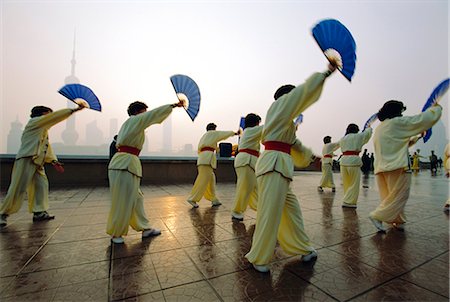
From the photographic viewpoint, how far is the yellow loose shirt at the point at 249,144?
4.45m

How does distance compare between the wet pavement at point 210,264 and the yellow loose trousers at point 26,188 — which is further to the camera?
the yellow loose trousers at point 26,188

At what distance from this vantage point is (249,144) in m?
4.59

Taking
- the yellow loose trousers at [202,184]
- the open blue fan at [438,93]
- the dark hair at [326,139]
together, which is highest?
the open blue fan at [438,93]

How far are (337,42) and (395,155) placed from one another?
2.55 m

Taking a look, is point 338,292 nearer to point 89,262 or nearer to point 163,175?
point 89,262

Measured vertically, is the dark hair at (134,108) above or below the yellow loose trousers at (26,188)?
above

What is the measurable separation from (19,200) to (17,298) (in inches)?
124

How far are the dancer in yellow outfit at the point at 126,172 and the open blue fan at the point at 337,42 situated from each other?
7.15 feet

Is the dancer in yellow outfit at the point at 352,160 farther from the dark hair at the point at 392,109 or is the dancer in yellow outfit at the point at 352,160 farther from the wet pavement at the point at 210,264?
the dark hair at the point at 392,109

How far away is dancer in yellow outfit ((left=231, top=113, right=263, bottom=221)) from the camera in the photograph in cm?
439

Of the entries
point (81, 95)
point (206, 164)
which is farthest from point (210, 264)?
point (81, 95)

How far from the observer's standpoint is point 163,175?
11305mm

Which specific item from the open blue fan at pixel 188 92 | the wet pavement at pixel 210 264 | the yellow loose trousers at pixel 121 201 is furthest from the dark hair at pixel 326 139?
the yellow loose trousers at pixel 121 201

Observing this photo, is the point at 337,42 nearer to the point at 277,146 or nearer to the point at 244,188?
the point at 277,146
